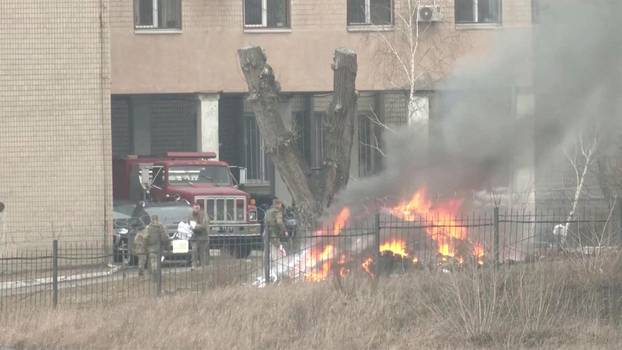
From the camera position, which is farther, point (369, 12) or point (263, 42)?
point (369, 12)

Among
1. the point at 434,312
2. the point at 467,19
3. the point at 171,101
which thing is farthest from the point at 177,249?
the point at 171,101

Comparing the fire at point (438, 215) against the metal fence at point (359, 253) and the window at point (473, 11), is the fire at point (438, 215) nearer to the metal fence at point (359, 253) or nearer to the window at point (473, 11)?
the metal fence at point (359, 253)

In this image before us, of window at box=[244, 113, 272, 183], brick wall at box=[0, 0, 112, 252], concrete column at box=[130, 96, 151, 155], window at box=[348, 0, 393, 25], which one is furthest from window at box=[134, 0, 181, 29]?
brick wall at box=[0, 0, 112, 252]

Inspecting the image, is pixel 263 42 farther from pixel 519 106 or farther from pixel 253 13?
pixel 519 106

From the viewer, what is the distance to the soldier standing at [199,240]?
68.6 ft

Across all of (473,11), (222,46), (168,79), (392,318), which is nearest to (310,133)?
(222,46)

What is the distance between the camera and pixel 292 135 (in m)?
25.6

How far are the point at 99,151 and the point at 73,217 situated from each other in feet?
5.23

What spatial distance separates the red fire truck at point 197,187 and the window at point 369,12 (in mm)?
6612

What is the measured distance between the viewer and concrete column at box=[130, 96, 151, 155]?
40.5 m

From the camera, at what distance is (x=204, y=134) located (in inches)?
1451

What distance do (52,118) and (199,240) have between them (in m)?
6.47

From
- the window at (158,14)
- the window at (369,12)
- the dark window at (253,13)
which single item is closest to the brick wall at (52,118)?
the window at (158,14)

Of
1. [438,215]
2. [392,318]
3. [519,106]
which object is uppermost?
[519,106]
